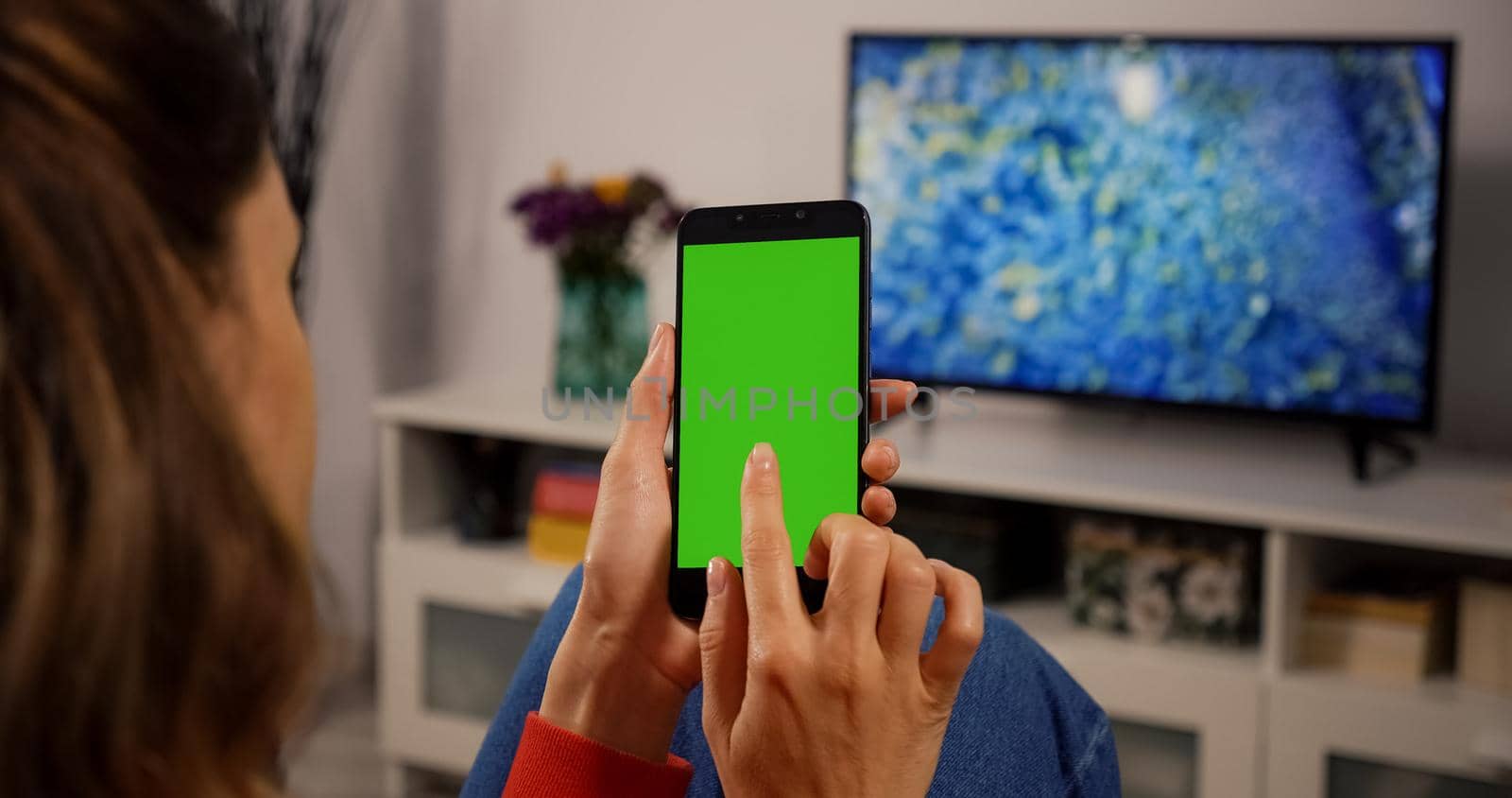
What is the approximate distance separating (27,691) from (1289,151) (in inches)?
73.2

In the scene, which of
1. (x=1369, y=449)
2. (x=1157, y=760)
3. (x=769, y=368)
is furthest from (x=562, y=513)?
(x=769, y=368)

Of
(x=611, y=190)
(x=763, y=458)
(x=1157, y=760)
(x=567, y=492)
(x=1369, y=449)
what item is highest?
(x=611, y=190)

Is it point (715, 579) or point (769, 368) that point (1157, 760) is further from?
point (715, 579)

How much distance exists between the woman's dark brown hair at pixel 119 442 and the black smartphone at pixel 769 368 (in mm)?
375

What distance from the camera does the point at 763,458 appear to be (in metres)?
0.67

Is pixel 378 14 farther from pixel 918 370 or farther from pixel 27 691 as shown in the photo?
pixel 27 691

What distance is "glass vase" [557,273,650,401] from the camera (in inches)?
94.8

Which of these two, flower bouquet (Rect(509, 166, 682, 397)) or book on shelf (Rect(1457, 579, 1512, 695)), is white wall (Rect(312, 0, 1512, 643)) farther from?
book on shelf (Rect(1457, 579, 1512, 695))

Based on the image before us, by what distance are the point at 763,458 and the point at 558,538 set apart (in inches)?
67.6

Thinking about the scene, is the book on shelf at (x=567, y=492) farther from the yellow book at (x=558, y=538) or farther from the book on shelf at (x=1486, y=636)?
the book on shelf at (x=1486, y=636)

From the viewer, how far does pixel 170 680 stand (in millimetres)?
394

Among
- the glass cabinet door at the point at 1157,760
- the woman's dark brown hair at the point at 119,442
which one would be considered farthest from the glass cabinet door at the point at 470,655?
the woman's dark brown hair at the point at 119,442

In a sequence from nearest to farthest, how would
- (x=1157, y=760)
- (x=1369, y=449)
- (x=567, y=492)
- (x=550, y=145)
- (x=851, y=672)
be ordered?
(x=851, y=672), (x=1157, y=760), (x=1369, y=449), (x=567, y=492), (x=550, y=145)

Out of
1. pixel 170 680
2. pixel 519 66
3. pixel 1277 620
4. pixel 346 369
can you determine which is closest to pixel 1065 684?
pixel 170 680
